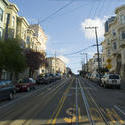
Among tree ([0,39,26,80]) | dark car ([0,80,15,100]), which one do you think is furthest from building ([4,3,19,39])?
A: dark car ([0,80,15,100])

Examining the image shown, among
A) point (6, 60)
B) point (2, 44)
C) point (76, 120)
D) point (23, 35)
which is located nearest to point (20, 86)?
point (6, 60)

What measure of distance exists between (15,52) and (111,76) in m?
13.3

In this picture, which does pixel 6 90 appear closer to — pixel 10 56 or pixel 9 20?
pixel 10 56

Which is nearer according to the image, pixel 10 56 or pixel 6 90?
pixel 6 90

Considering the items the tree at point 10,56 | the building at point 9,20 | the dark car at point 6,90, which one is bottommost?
the dark car at point 6,90

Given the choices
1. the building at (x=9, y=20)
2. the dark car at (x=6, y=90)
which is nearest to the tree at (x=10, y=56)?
the dark car at (x=6, y=90)

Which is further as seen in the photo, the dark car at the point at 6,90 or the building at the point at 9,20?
the building at the point at 9,20

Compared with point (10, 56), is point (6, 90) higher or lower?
lower

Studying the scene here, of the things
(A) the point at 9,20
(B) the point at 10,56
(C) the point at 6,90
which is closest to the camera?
(C) the point at 6,90

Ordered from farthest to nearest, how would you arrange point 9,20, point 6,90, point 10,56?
point 9,20
point 10,56
point 6,90

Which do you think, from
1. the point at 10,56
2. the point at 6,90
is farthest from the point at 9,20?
the point at 6,90

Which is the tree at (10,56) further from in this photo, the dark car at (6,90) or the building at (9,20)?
the building at (9,20)

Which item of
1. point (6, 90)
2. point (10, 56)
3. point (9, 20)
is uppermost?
point (9, 20)

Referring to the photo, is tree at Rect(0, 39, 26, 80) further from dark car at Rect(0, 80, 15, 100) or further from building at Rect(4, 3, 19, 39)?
building at Rect(4, 3, 19, 39)
